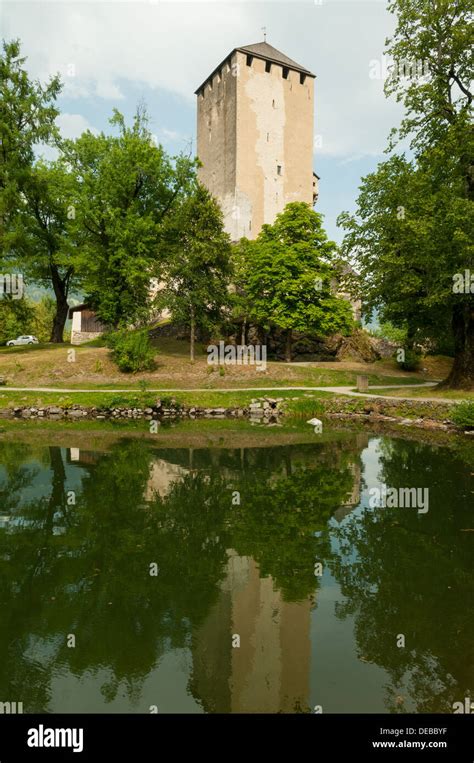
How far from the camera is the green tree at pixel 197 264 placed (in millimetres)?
30688

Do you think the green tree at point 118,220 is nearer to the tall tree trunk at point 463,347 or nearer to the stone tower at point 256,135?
the stone tower at point 256,135

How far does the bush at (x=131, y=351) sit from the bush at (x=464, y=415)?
57.6 feet

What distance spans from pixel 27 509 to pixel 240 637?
6027 mm

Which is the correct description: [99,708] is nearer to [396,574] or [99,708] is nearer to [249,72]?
[396,574]

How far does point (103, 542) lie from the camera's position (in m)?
7.97

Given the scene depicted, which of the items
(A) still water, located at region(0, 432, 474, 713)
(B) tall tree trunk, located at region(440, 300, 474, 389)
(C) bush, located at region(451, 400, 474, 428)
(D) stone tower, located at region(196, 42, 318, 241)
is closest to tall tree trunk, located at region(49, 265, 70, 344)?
(D) stone tower, located at region(196, 42, 318, 241)

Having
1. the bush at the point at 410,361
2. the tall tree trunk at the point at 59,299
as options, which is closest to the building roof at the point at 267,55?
the tall tree trunk at the point at 59,299

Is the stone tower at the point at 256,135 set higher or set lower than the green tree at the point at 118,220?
higher

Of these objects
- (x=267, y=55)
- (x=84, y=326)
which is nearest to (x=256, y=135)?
(x=267, y=55)

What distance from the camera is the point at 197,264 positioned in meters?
30.6

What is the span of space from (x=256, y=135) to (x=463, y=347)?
33.6m

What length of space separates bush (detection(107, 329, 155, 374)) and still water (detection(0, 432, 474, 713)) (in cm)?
1728

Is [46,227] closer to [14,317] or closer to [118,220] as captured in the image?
[118,220]

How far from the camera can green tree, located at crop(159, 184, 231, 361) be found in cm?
3069
